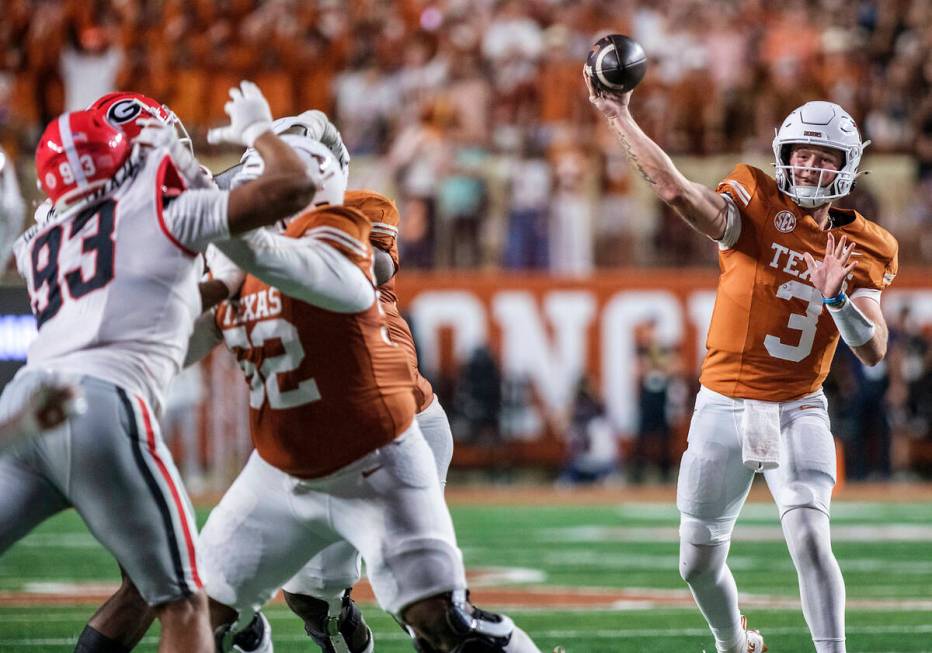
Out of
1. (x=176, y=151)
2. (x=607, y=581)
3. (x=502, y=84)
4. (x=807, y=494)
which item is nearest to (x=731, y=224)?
(x=807, y=494)

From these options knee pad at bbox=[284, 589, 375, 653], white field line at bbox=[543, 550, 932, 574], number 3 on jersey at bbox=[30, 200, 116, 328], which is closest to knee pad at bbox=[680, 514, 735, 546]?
knee pad at bbox=[284, 589, 375, 653]

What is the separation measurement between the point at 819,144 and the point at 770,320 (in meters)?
0.67

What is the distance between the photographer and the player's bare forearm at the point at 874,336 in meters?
5.29

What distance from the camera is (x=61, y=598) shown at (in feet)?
24.9

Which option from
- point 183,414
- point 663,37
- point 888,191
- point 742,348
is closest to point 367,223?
point 742,348

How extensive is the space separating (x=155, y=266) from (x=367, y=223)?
2.07 ft

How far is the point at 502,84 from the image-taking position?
1488 centimetres

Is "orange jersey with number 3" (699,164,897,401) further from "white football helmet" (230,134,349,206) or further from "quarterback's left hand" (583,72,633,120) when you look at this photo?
"white football helmet" (230,134,349,206)

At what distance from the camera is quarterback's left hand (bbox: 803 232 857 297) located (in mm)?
5109

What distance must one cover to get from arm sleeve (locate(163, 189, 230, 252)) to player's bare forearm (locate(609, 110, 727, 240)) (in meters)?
1.89

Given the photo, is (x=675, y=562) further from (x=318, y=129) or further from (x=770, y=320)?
(x=318, y=129)

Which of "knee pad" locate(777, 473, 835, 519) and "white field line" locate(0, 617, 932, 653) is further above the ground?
"knee pad" locate(777, 473, 835, 519)

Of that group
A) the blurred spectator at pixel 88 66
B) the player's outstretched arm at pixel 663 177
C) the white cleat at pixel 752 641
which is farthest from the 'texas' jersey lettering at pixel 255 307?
the blurred spectator at pixel 88 66

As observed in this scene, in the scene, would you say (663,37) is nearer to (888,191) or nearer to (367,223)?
(888,191)
